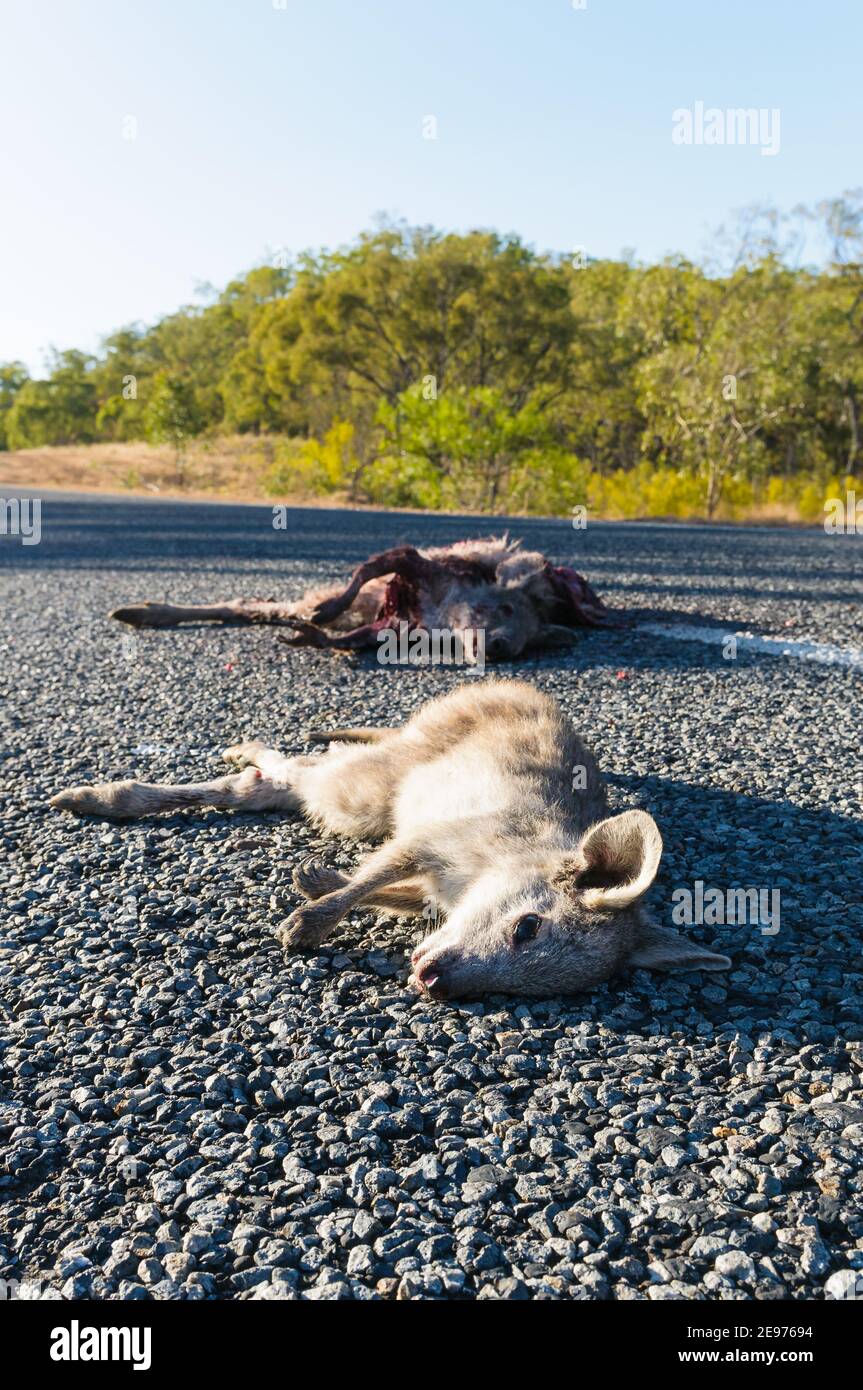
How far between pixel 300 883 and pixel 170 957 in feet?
1.63

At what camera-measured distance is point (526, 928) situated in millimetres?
3217

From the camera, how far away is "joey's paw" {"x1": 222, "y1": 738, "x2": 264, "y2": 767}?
17.3 ft

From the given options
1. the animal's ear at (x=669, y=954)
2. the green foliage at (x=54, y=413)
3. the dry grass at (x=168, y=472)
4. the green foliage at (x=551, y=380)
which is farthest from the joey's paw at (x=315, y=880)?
the green foliage at (x=54, y=413)

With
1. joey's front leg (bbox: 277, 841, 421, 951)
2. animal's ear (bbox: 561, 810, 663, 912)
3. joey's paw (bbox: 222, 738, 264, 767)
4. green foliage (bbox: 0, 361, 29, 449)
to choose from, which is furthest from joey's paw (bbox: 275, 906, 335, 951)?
green foliage (bbox: 0, 361, 29, 449)

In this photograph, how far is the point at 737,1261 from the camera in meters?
2.16

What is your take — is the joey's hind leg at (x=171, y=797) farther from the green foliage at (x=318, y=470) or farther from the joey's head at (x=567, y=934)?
the green foliage at (x=318, y=470)

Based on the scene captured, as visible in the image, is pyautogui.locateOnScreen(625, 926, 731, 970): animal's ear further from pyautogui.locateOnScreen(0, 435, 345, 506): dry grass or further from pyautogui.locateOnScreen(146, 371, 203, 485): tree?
pyautogui.locateOnScreen(146, 371, 203, 485): tree

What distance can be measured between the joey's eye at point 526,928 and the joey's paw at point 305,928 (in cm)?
66

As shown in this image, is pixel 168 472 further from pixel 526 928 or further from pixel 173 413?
pixel 526 928

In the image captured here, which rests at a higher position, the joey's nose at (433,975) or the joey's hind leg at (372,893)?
the joey's hind leg at (372,893)

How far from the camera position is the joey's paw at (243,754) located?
17.3ft

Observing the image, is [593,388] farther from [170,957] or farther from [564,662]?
[170,957]

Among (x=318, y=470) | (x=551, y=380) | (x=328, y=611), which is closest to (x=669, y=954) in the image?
(x=328, y=611)

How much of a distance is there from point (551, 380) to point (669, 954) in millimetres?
39068
